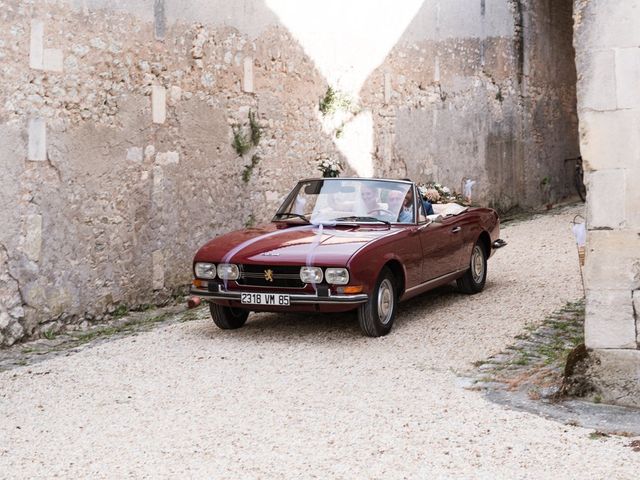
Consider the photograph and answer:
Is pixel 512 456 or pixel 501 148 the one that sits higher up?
pixel 501 148

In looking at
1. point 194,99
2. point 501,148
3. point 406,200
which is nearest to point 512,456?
point 406,200

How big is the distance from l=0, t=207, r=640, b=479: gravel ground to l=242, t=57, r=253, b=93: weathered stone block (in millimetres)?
3707

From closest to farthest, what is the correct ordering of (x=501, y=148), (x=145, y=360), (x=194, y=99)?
(x=145, y=360)
(x=194, y=99)
(x=501, y=148)

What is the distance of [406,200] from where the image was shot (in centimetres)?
859

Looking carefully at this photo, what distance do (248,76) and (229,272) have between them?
440 centimetres

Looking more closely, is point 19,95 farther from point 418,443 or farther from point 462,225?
point 418,443

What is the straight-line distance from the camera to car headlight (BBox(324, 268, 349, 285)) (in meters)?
7.23

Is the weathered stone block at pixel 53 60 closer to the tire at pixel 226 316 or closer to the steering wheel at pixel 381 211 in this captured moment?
the tire at pixel 226 316

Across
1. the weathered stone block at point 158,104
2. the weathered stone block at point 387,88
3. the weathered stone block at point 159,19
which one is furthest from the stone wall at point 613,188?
the weathered stone block at point 387,88

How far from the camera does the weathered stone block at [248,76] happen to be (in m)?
11.3

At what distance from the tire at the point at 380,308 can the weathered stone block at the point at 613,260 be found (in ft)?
7.82

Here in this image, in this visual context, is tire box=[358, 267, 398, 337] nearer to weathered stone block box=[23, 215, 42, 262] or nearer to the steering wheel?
the steering wheel

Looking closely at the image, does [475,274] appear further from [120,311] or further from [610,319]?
[610,319]

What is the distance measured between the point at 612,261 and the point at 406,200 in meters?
3.41
